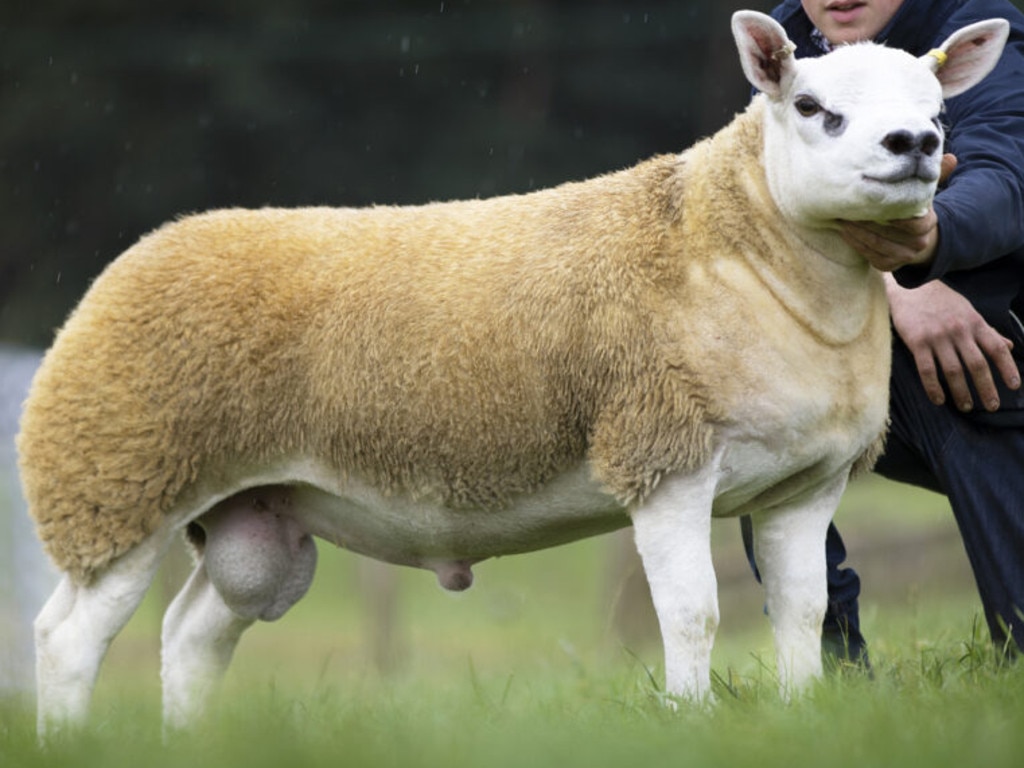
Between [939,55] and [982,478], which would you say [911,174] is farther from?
[982,478]

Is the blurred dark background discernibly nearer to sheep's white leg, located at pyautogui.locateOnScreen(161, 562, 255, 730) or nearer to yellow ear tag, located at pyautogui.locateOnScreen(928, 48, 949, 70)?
sheep's white leg, located at pyautogui.locateOnScreen(161, 562, 255, 730)

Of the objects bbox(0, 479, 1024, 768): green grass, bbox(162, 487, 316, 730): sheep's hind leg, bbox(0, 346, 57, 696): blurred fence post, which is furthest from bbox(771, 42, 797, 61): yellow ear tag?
bbox(0, 346, 57, 696): blurred fence post

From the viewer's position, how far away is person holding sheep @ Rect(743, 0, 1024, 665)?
3.84 meters

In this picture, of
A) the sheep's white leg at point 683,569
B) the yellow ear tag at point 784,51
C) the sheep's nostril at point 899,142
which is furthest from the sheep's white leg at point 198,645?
the sheep's nostril at point 899,142

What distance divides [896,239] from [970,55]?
1.48ft

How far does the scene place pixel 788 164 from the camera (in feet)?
11.7

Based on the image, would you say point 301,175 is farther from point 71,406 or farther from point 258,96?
point 71,406

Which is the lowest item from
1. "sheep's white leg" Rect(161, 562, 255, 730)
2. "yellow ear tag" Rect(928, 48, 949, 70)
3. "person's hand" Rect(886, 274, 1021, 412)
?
"sheep's white leg" Rect(161, 562, 255, 730)

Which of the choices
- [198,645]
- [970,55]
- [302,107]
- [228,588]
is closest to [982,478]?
[970,55]

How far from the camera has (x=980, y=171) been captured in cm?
370

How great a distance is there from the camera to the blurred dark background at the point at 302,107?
49.7ft

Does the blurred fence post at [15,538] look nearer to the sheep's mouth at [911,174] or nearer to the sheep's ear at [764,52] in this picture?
the sheep's ear at [764,52]

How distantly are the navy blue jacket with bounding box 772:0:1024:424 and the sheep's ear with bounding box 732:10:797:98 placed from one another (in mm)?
418

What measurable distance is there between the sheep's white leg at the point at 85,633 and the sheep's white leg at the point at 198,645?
Result: 0.39 meters
